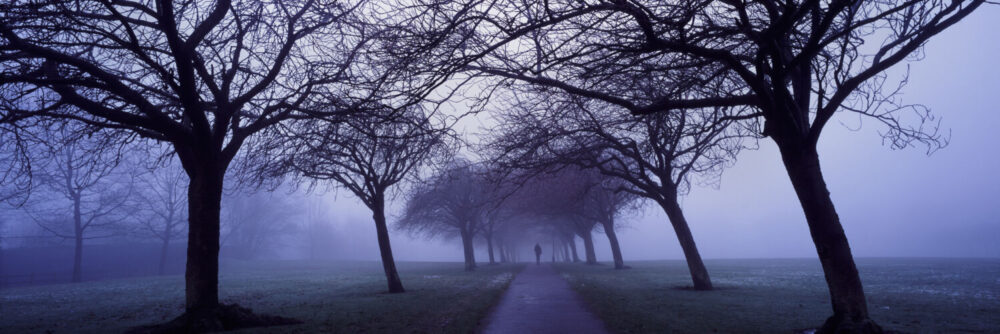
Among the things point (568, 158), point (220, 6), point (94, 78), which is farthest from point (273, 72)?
point (568, 158)

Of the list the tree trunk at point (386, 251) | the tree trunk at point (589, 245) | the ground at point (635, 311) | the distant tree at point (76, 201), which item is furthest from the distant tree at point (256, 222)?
the tree trunk at point (386, 251)

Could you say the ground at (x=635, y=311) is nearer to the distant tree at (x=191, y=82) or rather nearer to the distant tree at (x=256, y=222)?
the distant tree at (x=191, y=82)

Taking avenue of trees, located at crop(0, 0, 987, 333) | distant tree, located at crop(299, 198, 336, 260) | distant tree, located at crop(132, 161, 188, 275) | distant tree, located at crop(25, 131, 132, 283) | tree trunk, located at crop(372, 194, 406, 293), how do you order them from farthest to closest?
distant tree, located at crop(299, 198, 336, 260)
distant tree, located at crop(132, 161, 188, 275)
distant tree, located at crop(25, 131, 132, 283)
tree trunk, located at crop(372, 194, 406, 293)
avenue of trees, located at crop(0, 0, 987, 333)

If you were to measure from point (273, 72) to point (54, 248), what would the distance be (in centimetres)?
5156

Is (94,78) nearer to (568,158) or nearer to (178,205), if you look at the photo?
(568,158)

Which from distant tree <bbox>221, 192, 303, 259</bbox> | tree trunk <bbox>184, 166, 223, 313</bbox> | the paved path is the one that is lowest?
the paved path

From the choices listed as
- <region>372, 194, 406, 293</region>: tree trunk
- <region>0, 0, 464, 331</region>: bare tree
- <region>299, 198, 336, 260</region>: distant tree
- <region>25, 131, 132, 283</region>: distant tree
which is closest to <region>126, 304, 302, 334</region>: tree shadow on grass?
<region>0, 0, 464, 331</region>: bare tree

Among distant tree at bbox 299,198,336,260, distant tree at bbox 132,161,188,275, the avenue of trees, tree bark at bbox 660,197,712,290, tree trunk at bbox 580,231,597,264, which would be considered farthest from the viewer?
distant tree at bbox 299,198,336,260

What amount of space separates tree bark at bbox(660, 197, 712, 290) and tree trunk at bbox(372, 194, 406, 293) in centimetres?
965

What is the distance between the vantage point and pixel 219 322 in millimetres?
8977

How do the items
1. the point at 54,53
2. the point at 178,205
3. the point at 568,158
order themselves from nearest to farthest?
the point at 54,53 → the point at 568,158 → the point at 178,205

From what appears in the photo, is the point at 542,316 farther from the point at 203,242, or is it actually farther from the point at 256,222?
the point at 256,222

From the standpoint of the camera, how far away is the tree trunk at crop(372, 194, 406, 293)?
1709cm

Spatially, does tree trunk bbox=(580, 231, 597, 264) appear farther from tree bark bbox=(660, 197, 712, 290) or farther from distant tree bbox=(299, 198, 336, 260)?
distant tree bbox=(299, 198, 336, 260)
